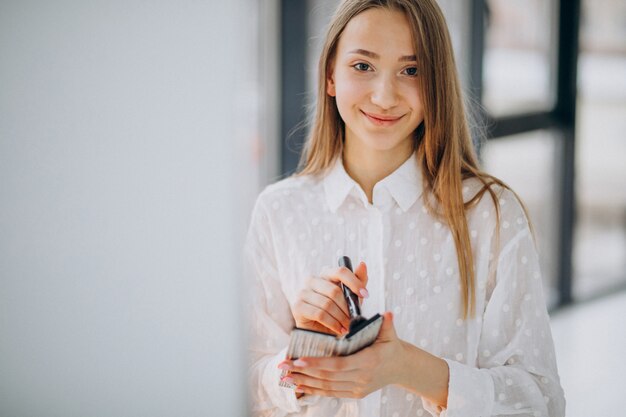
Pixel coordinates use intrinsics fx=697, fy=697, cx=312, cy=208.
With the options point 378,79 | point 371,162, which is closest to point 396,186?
point 371,162

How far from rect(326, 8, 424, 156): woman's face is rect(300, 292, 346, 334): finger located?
25cm

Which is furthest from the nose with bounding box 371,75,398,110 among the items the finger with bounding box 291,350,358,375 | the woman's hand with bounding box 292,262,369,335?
the finger with bounding box 291,350,358,375

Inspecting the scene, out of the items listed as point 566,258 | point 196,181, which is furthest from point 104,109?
point 566,258

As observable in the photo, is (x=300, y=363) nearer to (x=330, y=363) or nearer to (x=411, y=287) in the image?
(x=330, y=363)

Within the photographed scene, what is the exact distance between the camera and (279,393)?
958 millimetres

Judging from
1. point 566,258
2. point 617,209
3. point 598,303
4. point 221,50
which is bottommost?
point 598,303

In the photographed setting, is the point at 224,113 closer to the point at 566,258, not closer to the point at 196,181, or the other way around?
the point at 196,181

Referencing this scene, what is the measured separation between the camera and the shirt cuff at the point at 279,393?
948 mm

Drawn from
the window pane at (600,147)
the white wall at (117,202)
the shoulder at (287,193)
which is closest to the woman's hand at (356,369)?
the white wall at (117,202)

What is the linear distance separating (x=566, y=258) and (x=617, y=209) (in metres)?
0.43

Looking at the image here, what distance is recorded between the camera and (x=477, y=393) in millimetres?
877

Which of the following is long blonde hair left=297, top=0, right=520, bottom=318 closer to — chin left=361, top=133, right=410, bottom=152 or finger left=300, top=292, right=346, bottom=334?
chin left=361, top=133, right=410, bottom=152

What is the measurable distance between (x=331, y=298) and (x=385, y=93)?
28cm

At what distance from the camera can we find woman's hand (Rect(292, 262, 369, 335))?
83cm
